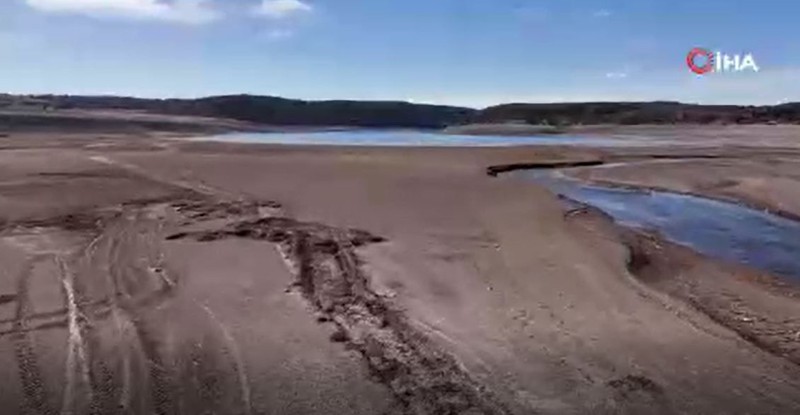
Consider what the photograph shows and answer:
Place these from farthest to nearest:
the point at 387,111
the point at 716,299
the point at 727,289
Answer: the point at 387,111, the point at 727,289, the point at 716,299

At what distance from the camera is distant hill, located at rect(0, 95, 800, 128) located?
103 meters

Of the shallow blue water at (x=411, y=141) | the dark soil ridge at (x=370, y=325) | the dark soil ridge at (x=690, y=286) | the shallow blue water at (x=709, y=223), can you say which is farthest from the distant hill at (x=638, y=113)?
the dark soil ridge at (x=370, y=325)

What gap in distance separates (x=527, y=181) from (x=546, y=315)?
1333 cm

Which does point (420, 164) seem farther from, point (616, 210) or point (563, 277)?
point (563, 277)

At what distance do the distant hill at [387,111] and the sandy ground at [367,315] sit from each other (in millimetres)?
89772

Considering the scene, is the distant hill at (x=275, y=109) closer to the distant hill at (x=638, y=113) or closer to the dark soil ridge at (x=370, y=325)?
the distant hill at (x=638, y=113)

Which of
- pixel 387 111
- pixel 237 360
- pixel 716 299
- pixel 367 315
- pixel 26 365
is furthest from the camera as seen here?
pixel 387 111

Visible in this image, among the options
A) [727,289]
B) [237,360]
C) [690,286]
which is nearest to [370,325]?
[237,360]

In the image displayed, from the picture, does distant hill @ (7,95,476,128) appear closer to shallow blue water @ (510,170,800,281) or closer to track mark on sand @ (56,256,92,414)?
shallow blue water @ (510,170,800,281)

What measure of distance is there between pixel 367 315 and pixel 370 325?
0.90 feet

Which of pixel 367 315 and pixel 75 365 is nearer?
pixel 75 365

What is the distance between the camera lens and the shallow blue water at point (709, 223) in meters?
10.5

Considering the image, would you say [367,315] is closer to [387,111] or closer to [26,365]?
[26,365]

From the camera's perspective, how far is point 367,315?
21.6 ft
